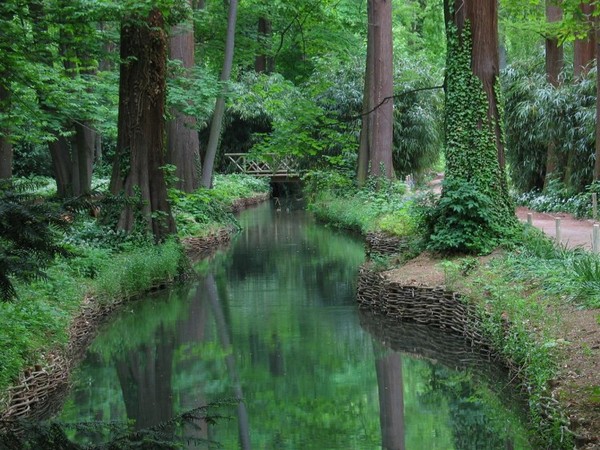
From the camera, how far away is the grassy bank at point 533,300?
25.8ft

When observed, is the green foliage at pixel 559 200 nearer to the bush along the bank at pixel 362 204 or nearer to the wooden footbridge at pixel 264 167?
the bush along the bank at pixel 362 204

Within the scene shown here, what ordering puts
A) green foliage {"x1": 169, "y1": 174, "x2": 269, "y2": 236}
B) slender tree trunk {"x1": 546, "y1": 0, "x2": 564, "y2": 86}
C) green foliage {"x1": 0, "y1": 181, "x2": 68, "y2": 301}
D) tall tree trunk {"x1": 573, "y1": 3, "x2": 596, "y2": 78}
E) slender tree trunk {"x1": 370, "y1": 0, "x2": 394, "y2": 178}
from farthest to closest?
slender tree trunk {"x1": 370, "y1": 0, "x2": 394, "y2": 178} → slender tree trunk {"x1": 546, "y1": 0, "x2": 564, "y2": 86} → tall tree trunk {"x1": 573, "y1": 3, "x2": 596, "y2": 78} → green foliage {"x1": 169, "y1": 174, "x2": 269, "y2": 236} → green foliage {"x1": 0, "y1": 181, "x2": 68, "y2": 301}

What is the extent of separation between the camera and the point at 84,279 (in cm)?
1389

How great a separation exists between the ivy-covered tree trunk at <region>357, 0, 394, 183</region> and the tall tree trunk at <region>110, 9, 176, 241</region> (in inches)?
447

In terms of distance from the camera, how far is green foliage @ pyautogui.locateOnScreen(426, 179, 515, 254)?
1438cm

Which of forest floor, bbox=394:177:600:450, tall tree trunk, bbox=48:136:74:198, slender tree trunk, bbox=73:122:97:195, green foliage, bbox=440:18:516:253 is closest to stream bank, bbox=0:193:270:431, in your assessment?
forest floor, bbox=394:177:600:450

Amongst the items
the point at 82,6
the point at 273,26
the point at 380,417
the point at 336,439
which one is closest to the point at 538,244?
the point at 380,417

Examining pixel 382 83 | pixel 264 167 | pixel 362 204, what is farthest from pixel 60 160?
pixel 264 167

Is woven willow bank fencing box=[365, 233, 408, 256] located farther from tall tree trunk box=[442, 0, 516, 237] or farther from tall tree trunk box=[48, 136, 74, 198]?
tall tree trunk box=[48, 136, 74, 198]

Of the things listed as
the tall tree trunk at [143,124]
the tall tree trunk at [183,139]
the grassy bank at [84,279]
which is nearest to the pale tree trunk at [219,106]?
the tall tree trunk at [183,139]

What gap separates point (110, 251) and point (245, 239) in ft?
31.8

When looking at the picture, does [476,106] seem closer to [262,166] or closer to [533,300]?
[533,300]

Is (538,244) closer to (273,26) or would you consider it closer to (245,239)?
(245,239)

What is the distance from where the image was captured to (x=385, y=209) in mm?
24266
